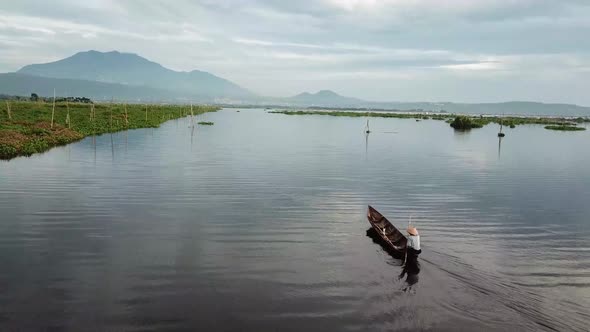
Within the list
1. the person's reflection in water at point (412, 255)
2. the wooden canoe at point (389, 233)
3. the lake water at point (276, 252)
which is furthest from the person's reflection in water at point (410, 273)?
the wooden canoe at point (389, 233)

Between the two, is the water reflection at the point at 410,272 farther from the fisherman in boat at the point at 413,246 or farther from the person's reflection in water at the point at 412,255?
the fisherman in boat at the point at 413,246

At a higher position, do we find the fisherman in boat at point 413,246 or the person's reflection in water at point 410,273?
the fisherman in boat at point 413,246

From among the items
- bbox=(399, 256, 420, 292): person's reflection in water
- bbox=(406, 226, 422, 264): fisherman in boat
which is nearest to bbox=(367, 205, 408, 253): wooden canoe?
bbox=(406, 226, 422, 264): fisherman in boat

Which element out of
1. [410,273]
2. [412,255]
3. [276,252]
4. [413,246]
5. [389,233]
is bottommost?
[410,273]

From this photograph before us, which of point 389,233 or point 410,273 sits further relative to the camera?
point 389,233

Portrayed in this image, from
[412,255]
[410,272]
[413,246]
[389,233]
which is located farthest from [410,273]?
[389,233]

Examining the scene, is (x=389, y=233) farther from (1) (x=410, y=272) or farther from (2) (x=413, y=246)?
(1) (x=410, y=272)

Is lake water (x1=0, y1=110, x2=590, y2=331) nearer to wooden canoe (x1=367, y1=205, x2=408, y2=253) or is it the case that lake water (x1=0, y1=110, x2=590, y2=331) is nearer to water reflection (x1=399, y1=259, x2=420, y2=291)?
water reflection (x1=399, y1=259, x2=420, y2=291)
